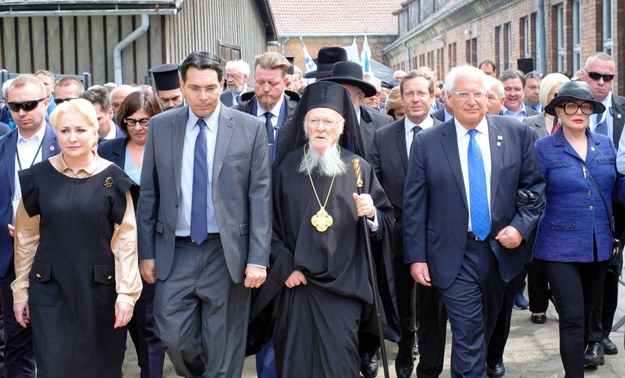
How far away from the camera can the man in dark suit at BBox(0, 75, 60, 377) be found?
22.3 feet

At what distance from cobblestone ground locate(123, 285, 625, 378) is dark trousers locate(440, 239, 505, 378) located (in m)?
1.33

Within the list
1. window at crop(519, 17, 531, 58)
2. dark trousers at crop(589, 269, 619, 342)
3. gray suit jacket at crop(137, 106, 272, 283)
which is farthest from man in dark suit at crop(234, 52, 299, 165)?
window at crop(519, 17, 531, 58)

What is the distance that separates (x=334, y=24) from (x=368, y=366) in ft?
203

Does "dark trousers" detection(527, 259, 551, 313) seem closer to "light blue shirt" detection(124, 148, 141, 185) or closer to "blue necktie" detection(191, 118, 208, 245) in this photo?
"light blue shirt" detection(124, 148, 141, 185)

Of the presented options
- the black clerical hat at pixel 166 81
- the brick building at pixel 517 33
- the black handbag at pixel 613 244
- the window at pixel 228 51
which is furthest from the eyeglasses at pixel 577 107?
the window at pixel 228 51

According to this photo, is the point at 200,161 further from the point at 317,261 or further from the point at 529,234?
the point at 529,234

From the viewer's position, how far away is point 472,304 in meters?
6.46

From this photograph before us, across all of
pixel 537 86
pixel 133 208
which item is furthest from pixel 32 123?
pixel 537 86

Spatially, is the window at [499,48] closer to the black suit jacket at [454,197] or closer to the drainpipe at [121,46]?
the drainpipe at [121,46]

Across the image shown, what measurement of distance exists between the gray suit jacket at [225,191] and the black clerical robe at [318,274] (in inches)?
8.1

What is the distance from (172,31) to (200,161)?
1010 cm

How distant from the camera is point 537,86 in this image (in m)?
11.9

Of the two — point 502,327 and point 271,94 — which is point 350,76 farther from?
point 502,327

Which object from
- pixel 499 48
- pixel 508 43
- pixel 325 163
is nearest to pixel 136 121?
pixel 325 163
